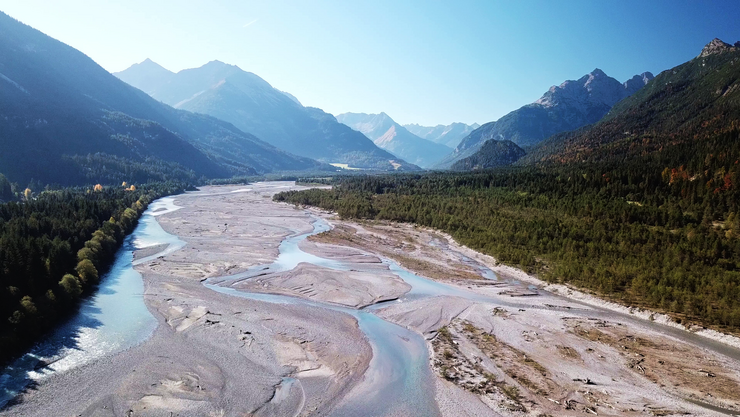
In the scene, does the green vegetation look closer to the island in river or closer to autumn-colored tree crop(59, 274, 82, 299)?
the island in river

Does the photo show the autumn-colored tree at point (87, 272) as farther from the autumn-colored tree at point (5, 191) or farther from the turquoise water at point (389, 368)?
the autumn-colored tree at point (5, 191)

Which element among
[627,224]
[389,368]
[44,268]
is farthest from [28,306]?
[627,224]

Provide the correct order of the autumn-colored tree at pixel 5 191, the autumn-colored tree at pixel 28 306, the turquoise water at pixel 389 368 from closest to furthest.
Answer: the turquoise water at pixel 389 368 < the autumn-colored tree at pixel 28 306 < the autumn-colored tree at pixel 5 191

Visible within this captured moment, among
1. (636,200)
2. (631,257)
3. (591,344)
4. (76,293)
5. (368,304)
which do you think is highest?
(636,200)

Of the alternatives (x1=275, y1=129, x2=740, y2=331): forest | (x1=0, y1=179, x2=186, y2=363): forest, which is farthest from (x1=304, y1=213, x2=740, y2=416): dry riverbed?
(x1=0, y1=179, x2=186, y2=363): forest

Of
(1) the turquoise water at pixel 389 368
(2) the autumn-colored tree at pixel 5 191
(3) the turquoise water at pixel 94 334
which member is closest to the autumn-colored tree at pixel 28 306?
(3) the turquoise water at pixel 94 334

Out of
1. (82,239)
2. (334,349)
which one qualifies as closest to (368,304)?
(334,349)

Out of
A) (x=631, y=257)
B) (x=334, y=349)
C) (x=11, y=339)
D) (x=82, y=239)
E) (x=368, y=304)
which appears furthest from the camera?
(x=82, y=239)

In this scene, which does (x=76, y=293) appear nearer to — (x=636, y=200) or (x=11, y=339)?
(x=11, y=339)
